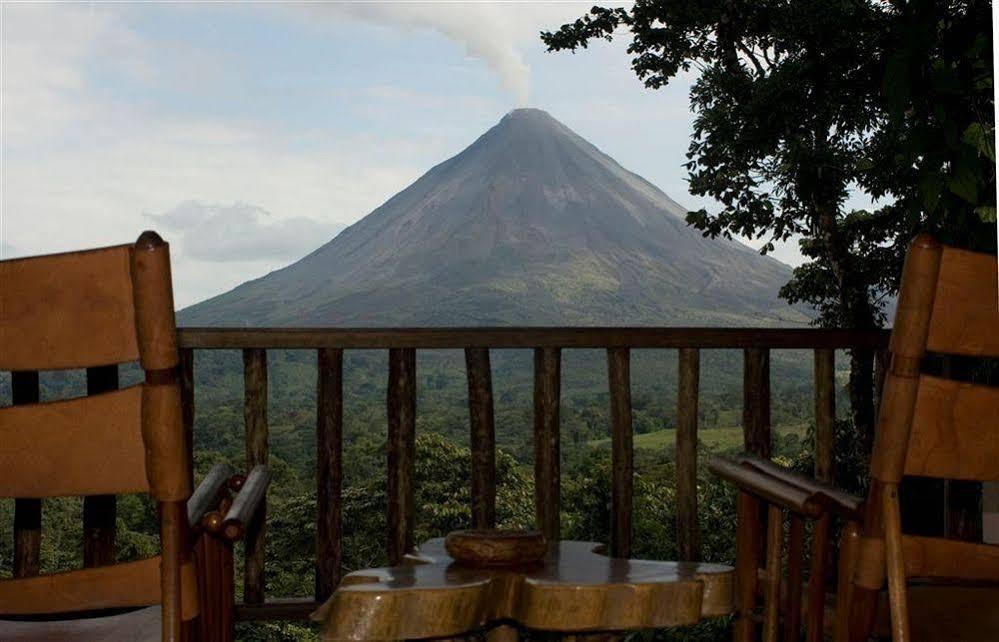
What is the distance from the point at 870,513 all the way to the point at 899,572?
0.25ft

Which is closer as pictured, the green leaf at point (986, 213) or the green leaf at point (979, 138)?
the green leaf at point (979, 138)

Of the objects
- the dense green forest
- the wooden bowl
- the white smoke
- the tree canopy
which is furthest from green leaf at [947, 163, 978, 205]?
the white smoke

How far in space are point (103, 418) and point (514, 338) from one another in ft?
6.10

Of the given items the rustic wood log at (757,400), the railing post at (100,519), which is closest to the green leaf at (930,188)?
the rustic wood log at (757,400)

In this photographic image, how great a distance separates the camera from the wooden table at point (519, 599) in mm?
1662

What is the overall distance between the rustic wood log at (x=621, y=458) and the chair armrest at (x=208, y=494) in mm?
1705

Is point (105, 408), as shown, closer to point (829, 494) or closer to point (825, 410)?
point (829, 494)

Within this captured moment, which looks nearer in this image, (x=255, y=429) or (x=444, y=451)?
(x=255, y=429)

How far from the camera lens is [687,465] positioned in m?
3.42

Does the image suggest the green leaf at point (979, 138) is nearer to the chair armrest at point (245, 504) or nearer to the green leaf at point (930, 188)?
the green leaf at point (930, 188)

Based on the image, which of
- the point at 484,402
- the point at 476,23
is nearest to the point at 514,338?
the point at 484,402

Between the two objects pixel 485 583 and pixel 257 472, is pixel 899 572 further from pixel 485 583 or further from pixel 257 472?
pixel 257 472

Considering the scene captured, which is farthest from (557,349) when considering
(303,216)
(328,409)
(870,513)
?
(303,216)

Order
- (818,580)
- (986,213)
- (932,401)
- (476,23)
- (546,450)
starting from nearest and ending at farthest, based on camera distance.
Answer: (932,401) < (818,580) < (986,213) < (546,450) < (476,23)
